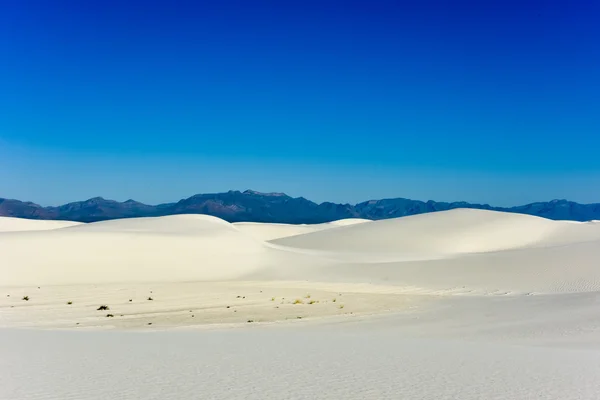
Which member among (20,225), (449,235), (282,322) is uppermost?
(449,235)

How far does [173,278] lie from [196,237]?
490 inches

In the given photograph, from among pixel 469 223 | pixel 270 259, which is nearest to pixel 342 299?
pixel 270 259

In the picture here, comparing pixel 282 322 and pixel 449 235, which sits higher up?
pixel 449 235

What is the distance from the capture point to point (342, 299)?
71.4ft

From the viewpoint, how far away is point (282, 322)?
15.9 m

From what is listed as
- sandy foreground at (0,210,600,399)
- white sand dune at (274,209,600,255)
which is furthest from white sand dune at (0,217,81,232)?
white sand dune at (274,209,600,255)

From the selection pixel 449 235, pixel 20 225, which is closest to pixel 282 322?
pixel 449 235

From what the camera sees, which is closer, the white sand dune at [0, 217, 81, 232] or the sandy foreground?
the sandy foreground

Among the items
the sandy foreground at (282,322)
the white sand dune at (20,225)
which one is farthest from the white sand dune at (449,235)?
the white sand dune at (20,225)

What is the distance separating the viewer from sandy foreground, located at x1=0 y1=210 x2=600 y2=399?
7.43m

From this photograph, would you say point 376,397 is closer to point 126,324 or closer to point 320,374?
point 320,374

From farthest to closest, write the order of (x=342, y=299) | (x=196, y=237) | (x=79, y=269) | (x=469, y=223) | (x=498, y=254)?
(x=469, y=223)
(x=196, y=237)
(x=498, y=254)
(x=79, y=269)
(x=342, y=299)

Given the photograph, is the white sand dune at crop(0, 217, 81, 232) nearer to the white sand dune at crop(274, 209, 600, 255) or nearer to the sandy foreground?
the sandy foreground

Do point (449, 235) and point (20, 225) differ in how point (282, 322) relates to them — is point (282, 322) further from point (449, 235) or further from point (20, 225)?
point (20, 225)
